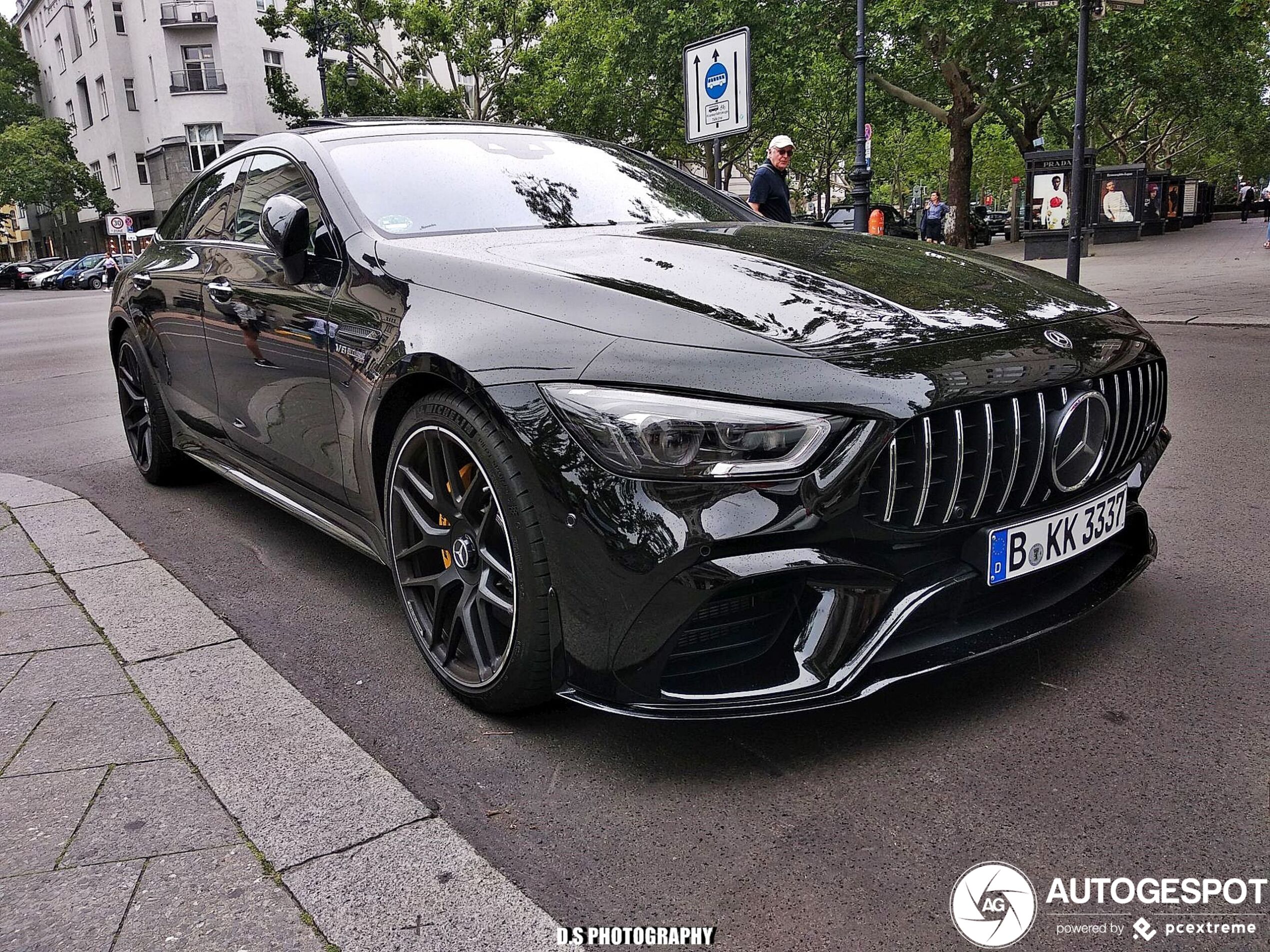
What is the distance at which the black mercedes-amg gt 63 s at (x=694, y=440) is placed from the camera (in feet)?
6.88

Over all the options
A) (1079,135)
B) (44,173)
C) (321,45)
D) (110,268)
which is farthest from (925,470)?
(44,173)

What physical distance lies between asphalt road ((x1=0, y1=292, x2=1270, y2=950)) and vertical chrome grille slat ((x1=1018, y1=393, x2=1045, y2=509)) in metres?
0.49

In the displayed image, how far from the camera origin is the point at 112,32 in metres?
52.2

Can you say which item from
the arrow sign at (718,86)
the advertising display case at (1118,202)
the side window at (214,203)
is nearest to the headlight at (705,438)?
the side window at (214,203)

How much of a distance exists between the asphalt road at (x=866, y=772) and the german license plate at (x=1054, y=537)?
33 cm

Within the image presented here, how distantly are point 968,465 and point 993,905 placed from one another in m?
0.85

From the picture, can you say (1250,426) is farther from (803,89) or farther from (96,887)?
(803,89)

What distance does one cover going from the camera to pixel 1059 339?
248 centimetres

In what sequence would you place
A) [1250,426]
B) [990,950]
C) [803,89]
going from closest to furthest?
[990,950], [1250,426], [803,89]

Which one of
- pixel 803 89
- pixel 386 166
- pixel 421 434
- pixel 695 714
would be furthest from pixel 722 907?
pixel 803 89

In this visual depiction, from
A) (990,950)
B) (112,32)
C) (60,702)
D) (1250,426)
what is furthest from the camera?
(112,32)

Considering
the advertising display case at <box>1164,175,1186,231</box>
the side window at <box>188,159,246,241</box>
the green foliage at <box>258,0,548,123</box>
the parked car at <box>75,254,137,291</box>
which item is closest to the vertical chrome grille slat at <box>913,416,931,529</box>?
the side window at <box>188,159,246,241</box>

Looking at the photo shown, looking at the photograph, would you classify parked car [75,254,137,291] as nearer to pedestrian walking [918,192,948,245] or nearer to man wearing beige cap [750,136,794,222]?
pedestrian walking [918,192,948,245]

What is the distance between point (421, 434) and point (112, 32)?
2350 inches
